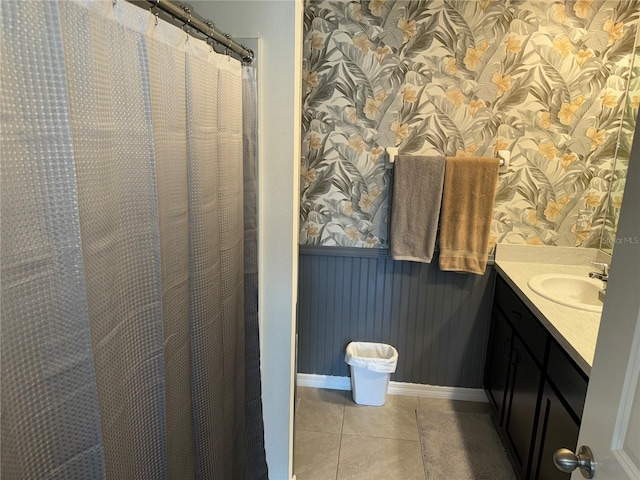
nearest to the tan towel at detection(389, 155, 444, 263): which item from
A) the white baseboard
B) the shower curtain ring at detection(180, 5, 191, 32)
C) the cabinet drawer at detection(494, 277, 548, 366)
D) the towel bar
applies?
the towel bar

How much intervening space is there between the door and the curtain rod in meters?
0.98

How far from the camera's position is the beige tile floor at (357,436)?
2.24 m

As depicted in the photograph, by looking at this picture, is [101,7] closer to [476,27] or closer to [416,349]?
[476,27]

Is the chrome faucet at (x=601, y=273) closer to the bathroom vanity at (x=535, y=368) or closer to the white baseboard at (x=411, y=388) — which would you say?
the bathroom vanity at (x=535, y=368)

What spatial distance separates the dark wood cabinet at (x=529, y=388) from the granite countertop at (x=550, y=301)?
6cm

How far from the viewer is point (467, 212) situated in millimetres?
2537

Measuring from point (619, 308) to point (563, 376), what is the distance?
0.92m

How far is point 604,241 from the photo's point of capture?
2.53 m

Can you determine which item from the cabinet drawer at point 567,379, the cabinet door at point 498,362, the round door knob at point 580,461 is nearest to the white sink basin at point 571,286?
the cabinet door at point 498,362

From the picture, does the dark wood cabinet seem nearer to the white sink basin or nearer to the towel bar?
the white sink basin

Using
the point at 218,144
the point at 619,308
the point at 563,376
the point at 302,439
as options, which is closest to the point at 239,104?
the point at 218,144

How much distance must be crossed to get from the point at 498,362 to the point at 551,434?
81 centimetres

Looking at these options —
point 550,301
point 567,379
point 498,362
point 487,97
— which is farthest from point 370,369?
point 487,97

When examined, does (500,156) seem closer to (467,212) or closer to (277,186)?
(467,212)
